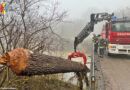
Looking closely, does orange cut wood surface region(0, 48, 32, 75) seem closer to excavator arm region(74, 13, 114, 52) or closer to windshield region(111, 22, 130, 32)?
excavator arm region(74, 13, 114, 52)

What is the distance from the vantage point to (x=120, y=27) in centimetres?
822

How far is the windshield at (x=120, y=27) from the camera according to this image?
8.14 m

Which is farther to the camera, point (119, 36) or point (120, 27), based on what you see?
point (120, 27)

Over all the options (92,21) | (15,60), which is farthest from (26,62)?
(92,21)

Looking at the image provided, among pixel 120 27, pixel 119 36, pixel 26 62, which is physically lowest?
pixel 26 62

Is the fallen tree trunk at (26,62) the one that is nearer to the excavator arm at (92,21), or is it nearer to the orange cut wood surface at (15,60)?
the orange cut wood surface at (15,60)

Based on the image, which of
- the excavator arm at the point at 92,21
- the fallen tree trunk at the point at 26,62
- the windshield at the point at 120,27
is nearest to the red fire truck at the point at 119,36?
the windshield at the point at 120,27

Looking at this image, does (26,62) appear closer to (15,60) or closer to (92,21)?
(15,60)

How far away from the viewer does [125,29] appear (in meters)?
8.12

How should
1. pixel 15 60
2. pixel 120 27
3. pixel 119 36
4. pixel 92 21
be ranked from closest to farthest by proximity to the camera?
pixel 15 60 → pixel 119 36 → pixel 120 27 → pixel 92 21

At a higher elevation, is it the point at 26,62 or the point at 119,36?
the point at 119,36

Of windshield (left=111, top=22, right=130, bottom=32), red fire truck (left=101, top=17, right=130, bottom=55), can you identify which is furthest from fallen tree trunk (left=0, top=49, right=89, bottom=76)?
windshield (left=111, top=22, right=130, bottom=32)

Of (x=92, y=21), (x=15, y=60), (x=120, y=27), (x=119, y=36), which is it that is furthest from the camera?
(x=92, y=21)

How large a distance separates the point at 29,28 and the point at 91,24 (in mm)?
4178
